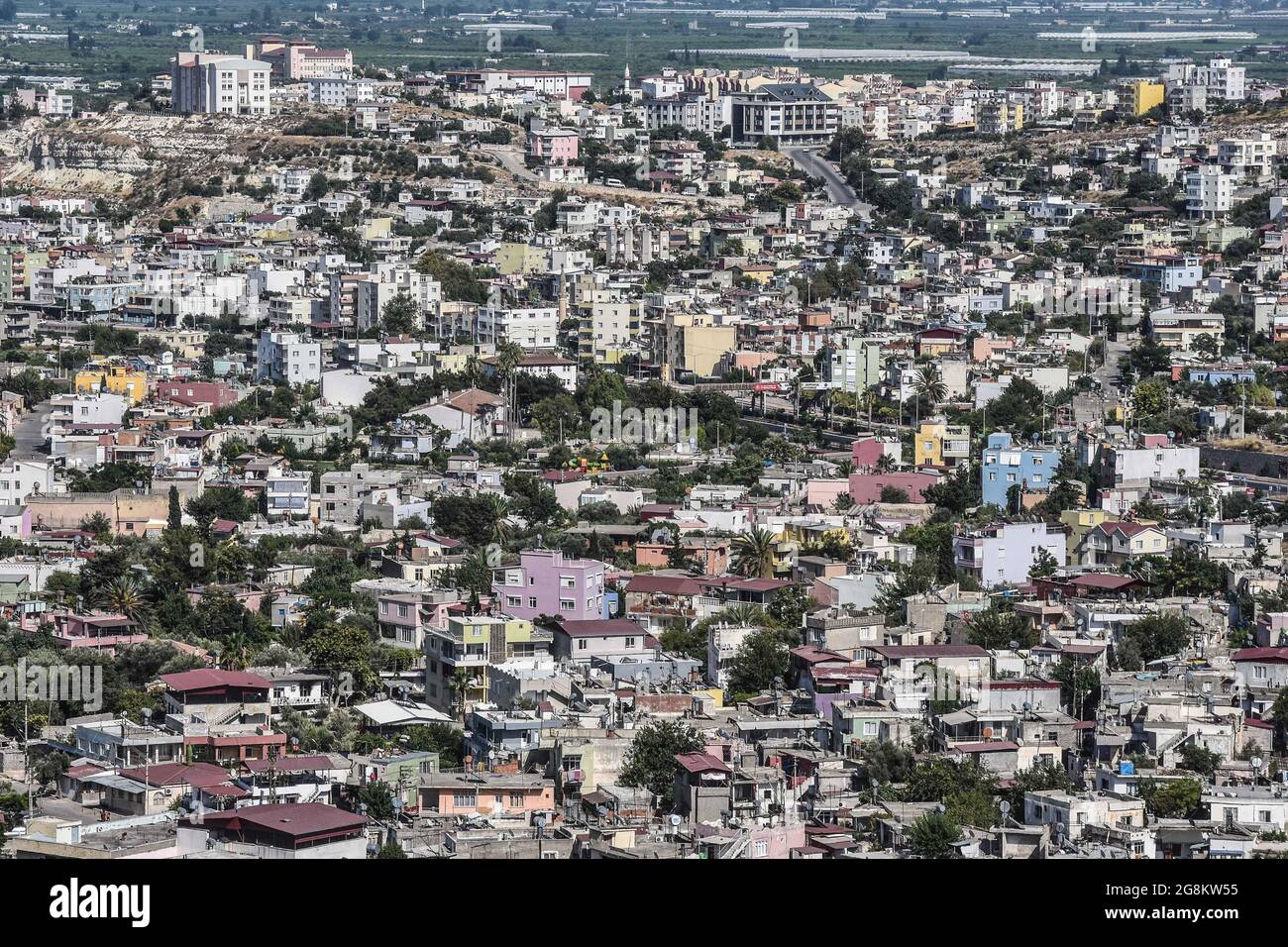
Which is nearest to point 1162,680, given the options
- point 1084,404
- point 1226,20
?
point 1084,404

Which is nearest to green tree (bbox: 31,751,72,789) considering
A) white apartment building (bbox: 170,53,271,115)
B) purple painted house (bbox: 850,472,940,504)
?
purple painted house (bbox: 850,472,940,504)

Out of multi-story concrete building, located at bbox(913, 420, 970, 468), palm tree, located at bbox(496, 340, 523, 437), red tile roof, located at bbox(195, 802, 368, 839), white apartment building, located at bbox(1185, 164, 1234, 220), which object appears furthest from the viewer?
white apartment building, located at bbox(1185, 164, 1234, 220)

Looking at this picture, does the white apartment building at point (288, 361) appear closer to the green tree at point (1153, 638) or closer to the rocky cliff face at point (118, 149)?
the green tree at point (1153, 638)

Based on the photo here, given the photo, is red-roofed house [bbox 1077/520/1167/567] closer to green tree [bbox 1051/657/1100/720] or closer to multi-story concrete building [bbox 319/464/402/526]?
green tree [bbox 1051/657/1100/720]

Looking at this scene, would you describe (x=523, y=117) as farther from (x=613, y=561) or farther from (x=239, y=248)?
(x=613, y=561)

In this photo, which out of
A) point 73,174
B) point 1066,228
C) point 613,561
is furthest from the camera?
point 73,174
